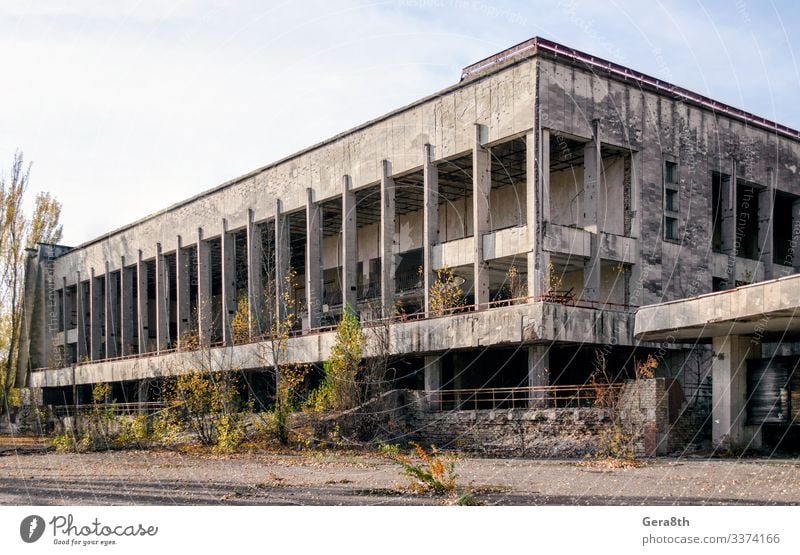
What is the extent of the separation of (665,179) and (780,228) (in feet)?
→ 36.0

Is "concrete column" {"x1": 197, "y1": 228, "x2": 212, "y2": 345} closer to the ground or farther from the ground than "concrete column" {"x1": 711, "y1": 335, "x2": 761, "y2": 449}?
farther from the ground

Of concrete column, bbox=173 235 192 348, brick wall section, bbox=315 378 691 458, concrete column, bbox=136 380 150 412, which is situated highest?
concrete column, bbox=173 235 192 348

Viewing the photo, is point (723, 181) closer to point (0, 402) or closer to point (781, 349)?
point (781, 349)

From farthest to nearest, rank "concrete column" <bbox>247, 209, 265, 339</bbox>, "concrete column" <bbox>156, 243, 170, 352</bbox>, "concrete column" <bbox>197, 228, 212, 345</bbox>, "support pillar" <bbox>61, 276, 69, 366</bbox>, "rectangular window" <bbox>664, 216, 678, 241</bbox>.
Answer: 1. "support pillar" <bbox>61, 276, 69, 366</bbox>
2. "concrete column" <bbox>156, 243, 170, 352</bbox>
3. "concrete column" <bbox>197, 228, 212, 345</bbox>
4. "concrete column" <bbox>247, 209, 265, 339</bbox>
5. "rectangular window" <bbox>664, 216, 678, 241</bbox>

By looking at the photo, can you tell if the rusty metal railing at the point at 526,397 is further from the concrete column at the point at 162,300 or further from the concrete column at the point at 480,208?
the concrete column at the point at 162,300

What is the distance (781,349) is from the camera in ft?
98.7

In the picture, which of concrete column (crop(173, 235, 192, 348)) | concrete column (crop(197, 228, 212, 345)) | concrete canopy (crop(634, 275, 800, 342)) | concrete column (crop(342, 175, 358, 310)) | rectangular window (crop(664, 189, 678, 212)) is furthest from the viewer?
concrete column (crop(173, 235, 192, 348))

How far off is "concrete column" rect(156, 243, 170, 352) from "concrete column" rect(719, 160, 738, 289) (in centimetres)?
3209

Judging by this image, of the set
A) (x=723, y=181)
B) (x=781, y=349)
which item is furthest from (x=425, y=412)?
(x=723, y=181)

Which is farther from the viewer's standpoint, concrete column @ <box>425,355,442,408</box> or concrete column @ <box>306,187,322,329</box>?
concrete column @ <box>306,187,322,329</box>

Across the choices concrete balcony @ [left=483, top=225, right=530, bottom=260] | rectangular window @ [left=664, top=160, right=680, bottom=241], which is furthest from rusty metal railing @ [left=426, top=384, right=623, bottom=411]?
rectangular window @ [left=664, top=160, right=680, bottom=241]

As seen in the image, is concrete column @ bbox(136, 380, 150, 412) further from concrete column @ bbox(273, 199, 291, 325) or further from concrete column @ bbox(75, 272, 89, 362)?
concrete column @ bbox(75, 272, 89, 362)

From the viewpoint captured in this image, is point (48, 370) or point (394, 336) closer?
point (394, 336)

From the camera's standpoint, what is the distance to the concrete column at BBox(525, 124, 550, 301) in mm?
30797
